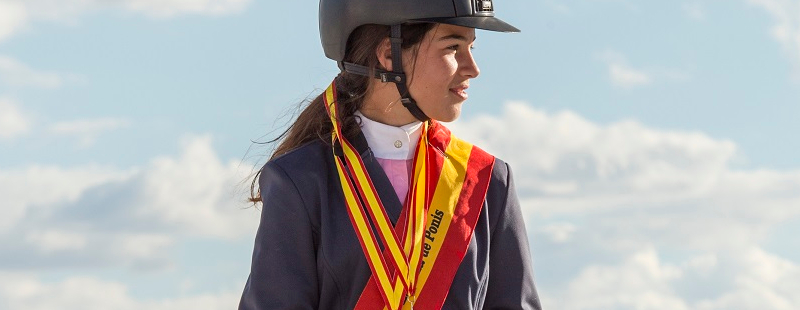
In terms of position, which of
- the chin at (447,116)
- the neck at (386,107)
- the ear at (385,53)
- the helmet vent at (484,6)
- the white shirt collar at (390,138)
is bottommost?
the white shirt collar at (390,138)

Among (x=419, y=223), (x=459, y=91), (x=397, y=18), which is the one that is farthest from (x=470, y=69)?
(x=419, y=223)

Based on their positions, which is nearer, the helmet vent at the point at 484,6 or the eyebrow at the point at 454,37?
the eyebrow at the point at 454,37

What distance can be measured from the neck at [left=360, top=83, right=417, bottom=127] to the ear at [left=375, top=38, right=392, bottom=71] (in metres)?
0.08

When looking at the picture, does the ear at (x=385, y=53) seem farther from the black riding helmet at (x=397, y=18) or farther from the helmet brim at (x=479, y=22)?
the helmet brim at (x=479, y=22)

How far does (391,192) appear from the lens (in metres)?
5.30

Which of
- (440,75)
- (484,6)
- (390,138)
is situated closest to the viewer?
(440,75)

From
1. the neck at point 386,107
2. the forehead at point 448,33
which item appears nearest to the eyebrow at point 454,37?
the forehead at point 448,33

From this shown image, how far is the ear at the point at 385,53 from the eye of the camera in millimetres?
5355

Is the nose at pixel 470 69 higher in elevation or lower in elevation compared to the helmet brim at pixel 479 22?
lower

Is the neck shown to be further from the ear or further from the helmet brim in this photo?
the helmet brim

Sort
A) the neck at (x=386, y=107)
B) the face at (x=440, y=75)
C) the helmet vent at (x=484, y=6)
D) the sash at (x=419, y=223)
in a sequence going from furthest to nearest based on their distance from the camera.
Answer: the helmet vent at (x=484, y=6), the neck at (x=386, y=107), the face at (x=440, y=75), the sash at (x=419, y=223)

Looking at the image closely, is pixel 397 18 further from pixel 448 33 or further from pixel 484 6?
pixel 484 6

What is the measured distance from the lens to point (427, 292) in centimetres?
522

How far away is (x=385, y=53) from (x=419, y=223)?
0.72 metres
